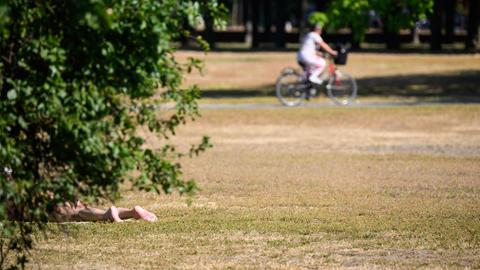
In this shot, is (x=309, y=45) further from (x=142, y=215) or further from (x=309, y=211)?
(x=142, y=215)

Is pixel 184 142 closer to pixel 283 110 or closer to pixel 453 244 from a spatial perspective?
pixel 283 110

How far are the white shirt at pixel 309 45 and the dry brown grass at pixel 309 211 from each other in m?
4.42

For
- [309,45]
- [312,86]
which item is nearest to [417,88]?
[312,86]

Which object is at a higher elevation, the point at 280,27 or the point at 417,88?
the point at 417,88

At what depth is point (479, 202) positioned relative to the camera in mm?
11531

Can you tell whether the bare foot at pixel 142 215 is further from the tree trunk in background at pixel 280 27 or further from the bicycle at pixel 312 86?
the tree trunk in background at pixel 280 27

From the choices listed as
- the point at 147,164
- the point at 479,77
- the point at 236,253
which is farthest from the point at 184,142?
the point at 479,77

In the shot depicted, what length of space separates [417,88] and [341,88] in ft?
24.7

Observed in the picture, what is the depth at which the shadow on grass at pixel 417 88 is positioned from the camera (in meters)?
30.1

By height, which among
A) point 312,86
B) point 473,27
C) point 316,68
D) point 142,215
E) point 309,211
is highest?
point 142,215

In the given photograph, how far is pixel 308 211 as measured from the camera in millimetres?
10977

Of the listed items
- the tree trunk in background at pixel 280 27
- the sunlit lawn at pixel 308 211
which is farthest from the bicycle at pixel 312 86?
the tree trunk in background at pixel 280 27

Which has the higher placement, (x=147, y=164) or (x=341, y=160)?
(x=147, y=164)

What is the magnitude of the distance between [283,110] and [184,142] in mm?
5745
